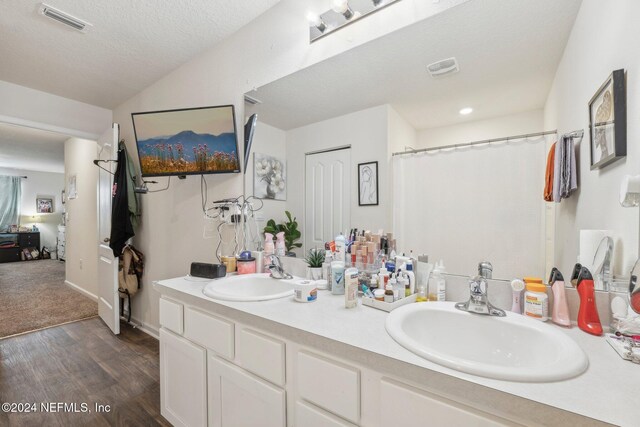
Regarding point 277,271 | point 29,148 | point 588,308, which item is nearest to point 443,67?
point 588,308

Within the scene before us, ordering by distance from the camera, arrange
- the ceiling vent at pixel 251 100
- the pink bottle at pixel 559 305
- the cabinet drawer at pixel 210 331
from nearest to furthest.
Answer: the pink bottle at pixel 559 305 → the cabinet drawer at pixel 210 331 → the ceiling vent at pixel 251 100

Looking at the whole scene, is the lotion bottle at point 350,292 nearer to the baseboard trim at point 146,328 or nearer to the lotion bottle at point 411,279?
the lotion bottle at point 411,279

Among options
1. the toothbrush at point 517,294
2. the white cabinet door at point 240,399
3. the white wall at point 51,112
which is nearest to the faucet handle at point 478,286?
the toothbrush at point 517,294

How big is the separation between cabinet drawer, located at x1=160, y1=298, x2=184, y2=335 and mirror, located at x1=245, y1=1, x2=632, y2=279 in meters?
0.74

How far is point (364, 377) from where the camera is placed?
76 cm

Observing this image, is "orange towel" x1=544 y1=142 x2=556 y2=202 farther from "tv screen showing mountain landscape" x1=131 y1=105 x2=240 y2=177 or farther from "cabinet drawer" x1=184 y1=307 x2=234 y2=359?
"tv screen showing mountain landscape" x1=131 y1=105 x2=240 y2=177

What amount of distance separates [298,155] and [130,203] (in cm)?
195

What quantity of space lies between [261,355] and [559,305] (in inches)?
39.1

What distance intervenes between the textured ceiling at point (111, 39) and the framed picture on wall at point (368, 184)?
1.23m

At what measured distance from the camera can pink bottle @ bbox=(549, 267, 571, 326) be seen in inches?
34.7

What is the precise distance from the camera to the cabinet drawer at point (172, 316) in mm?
1360

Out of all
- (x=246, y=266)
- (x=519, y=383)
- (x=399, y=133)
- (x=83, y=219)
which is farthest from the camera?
(x=83, y=219)

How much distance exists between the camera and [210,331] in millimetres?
1201

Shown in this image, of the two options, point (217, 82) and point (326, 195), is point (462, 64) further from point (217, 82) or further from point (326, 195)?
point (217, 82)
